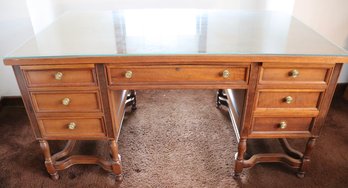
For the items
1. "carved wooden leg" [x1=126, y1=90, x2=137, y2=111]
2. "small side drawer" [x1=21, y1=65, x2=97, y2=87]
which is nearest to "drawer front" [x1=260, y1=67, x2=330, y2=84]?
"small side drawer" [x1=21, y1=65, x2=97, y2=87]

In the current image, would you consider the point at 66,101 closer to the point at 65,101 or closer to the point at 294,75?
the point at 65,101

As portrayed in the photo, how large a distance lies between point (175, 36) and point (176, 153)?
752 mm

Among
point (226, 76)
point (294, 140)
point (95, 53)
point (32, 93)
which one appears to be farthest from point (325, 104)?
point (32, 93)

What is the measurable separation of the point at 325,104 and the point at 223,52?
1.79 ft

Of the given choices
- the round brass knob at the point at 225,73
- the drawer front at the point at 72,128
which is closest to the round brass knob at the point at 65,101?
the drawer front at the point at 72,128

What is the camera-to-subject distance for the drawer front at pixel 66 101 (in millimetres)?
1196

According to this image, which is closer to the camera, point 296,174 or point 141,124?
point 296,174

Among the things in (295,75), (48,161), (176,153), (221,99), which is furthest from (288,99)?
(48,161)

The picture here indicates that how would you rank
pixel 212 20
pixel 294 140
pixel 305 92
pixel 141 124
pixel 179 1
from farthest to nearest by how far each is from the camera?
pixel 179 1
pixel 141 124
pixel 294 140
pixel 212 20
pixel 305 92

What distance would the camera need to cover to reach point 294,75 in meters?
1.13

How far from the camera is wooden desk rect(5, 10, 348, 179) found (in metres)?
1.08

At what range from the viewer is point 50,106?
1233 millimetres

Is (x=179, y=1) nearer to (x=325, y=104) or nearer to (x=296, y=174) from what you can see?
(x=325, y=104)

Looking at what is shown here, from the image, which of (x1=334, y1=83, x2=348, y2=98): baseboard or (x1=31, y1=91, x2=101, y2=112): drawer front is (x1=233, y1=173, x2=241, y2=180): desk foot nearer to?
(x1=31, y1=91, x2=101, y2=112): drawer front
